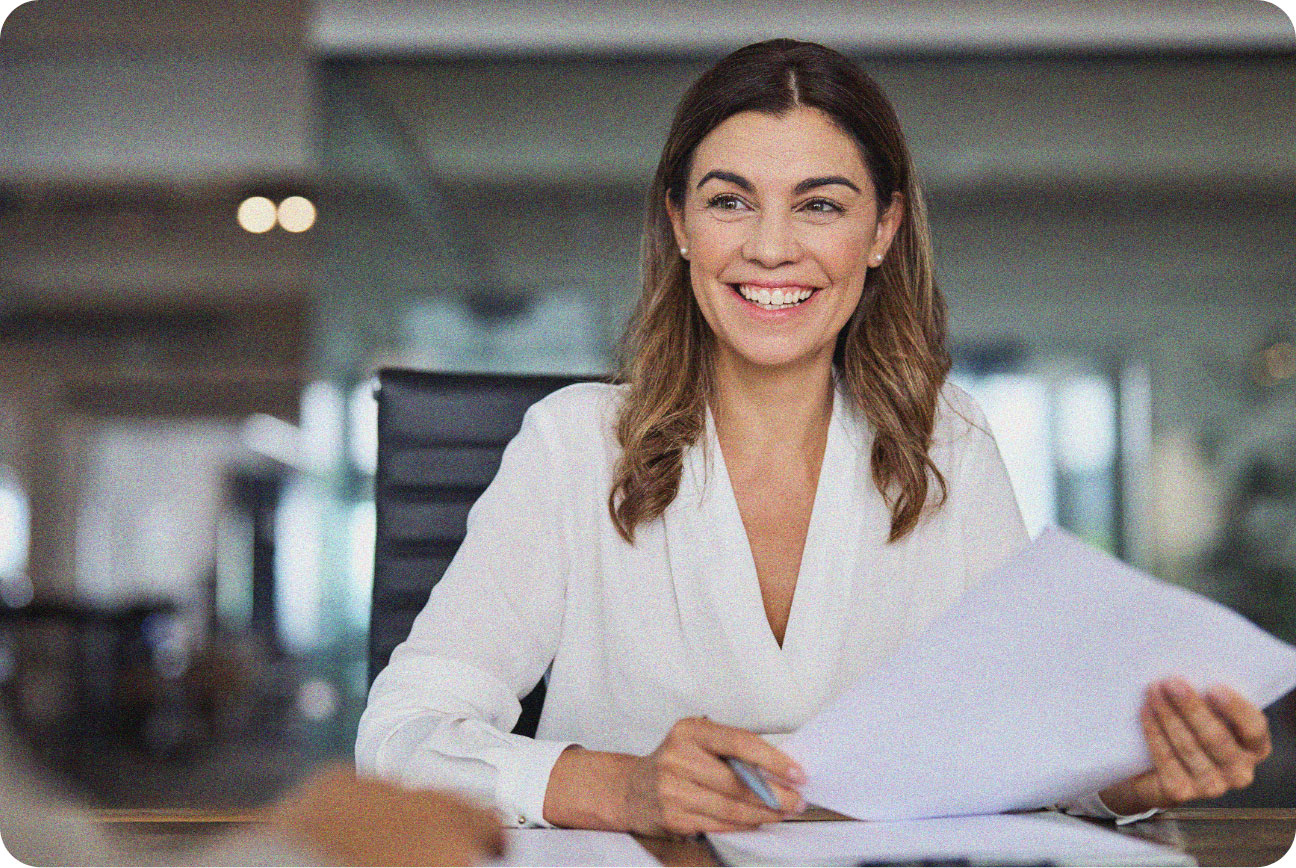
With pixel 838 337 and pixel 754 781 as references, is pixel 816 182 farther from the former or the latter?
pixel 754 781

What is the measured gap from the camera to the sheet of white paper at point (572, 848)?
757mm

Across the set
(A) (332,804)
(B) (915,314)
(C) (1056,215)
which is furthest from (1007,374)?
(A) (332,804)

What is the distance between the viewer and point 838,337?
4.98 feet

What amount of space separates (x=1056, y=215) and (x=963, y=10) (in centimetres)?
84

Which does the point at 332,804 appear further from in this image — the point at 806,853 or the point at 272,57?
the point at 272,57

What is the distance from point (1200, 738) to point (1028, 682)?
0.53 ft

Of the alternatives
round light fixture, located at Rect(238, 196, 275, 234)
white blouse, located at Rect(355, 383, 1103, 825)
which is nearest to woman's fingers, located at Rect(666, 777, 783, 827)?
white blouse, located at Rect(355, 383, 1103, 825)

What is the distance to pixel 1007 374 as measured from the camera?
449cm

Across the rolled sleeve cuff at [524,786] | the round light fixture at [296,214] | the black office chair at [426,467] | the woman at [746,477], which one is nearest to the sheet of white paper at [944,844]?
the rolled sleeve cuff at [524,786]

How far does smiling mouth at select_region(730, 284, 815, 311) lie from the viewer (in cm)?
135

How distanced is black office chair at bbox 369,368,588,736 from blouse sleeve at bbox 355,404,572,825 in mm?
193

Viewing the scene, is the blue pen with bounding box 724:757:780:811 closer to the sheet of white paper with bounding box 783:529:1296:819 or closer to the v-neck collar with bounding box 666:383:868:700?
the sheet of white paper with bounding box 783:529:1296:819

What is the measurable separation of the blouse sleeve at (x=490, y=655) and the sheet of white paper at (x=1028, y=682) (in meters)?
0.27

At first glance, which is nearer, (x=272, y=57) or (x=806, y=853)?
(x=806, y=853)
